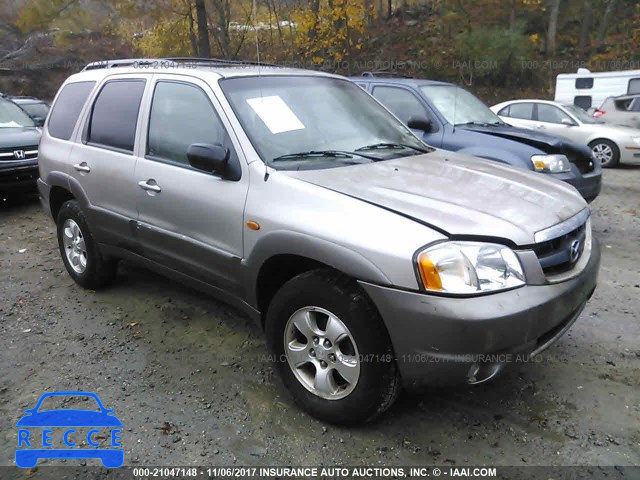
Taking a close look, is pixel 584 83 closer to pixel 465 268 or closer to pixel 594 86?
pixel 594 86

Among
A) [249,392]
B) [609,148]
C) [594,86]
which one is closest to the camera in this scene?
[249,392]

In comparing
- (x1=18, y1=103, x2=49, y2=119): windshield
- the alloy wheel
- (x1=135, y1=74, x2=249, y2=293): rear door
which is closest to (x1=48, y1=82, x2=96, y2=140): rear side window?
(x1=135, y1=74, x2=249, y2=293): rear door

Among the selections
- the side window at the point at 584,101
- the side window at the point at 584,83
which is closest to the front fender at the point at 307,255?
the side window at the point at 584,101

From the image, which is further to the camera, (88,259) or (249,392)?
(88,259)

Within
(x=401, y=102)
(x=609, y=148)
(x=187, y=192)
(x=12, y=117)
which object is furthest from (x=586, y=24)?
(x=187, y=192)

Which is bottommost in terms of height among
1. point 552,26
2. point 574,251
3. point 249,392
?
point 249,392

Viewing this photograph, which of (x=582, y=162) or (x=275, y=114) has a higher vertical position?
(x=275, y=114)

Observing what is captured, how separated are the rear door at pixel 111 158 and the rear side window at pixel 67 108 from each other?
210 mm

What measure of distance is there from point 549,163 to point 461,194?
11.3 feet

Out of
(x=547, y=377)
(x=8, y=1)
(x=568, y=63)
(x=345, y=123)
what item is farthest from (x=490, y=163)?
(x=8, y=1)

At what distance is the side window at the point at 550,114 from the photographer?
1127 cm

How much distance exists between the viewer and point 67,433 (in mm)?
2859

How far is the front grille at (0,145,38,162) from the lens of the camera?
301 inches

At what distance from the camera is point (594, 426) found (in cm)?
279
